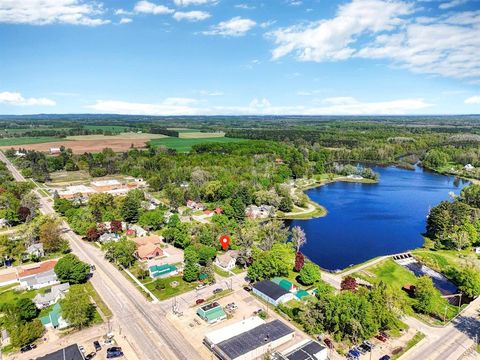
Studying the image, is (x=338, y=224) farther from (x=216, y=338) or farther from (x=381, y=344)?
(x=216, y=338)

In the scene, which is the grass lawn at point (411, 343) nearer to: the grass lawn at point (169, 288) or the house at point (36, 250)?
the grass lawn at point (169, 288)

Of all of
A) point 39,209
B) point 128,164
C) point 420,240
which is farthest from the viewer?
point 128,164

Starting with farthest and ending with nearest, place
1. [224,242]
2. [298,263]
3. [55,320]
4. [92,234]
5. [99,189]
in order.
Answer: [99,189]
[92,234]
[224,242]
[298,263]
[55,320]

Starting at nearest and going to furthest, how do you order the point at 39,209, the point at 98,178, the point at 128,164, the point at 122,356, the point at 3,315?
the point at 122,356 < the point at 3,315 < the point at 39,209 < the point at 98,178 < the point at 128,164

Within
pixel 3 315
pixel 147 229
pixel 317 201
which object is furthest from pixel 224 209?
pixel 3 315

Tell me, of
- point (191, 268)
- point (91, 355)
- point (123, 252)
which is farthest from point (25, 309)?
point (191, 268)

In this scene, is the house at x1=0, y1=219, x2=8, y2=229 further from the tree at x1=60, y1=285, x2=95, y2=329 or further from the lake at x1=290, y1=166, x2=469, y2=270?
the lake at x1=290, y1=166, x2=469, y2=270

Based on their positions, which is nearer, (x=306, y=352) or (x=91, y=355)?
(x=306, y=352)

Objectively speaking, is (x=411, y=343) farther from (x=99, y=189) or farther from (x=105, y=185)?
(x=105, y=185)
